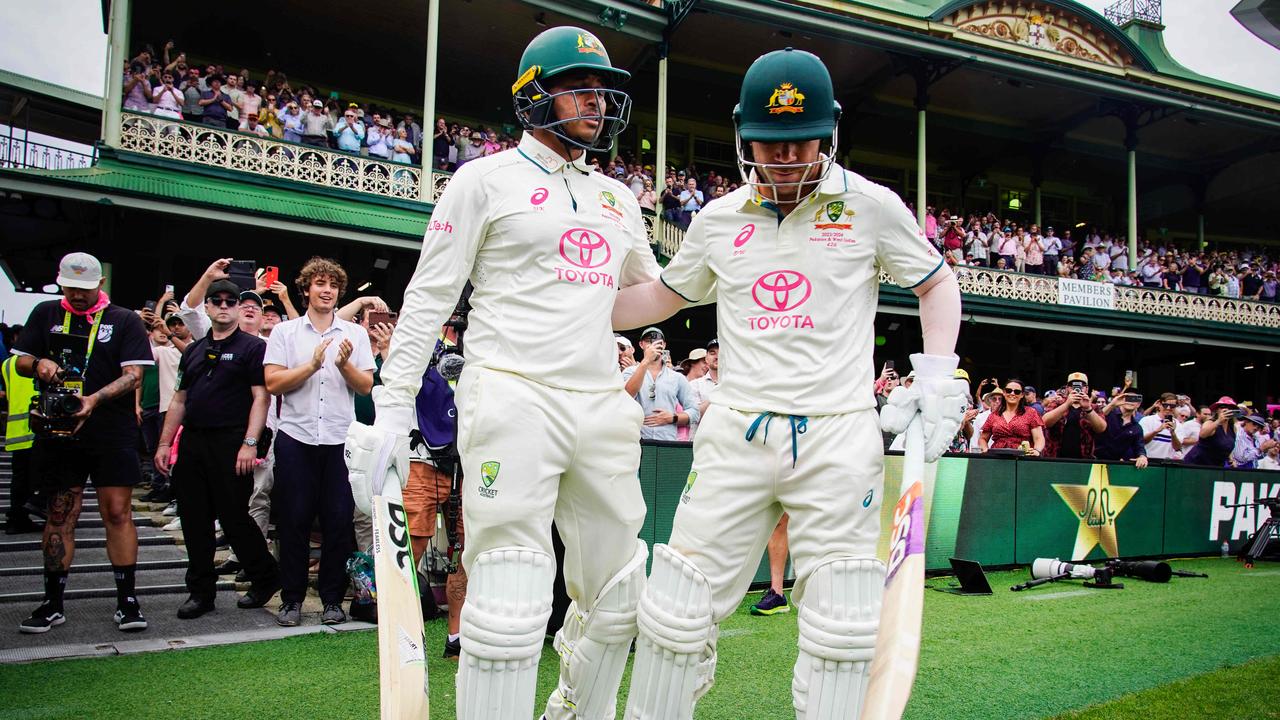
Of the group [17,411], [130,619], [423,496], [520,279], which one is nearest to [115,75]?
[17,411]

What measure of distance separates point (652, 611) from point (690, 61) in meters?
18.3

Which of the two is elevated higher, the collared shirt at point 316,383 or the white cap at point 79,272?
the white cap at point 79,272

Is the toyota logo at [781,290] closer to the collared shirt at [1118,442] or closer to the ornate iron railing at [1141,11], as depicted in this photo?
the collared shirt at [1118,442]

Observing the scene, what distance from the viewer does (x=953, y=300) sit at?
3012 millimetres

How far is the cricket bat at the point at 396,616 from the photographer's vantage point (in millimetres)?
2637

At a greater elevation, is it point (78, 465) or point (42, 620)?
point (78, 465)

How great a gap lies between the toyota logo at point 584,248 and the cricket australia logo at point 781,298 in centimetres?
56

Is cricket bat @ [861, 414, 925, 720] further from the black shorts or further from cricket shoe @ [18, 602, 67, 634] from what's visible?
cricket shoe @ [18, 602, 67, 634]

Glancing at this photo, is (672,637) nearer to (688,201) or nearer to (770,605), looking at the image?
(770,605)

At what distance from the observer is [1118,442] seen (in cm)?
1038

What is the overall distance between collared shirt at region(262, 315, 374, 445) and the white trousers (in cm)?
322

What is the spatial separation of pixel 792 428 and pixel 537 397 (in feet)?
2.66

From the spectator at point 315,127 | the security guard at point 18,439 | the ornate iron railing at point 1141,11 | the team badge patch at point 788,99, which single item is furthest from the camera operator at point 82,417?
the ornate iron railing at point 1141,11

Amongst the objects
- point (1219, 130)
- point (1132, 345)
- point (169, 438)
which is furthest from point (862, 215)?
point (1219, 130)
